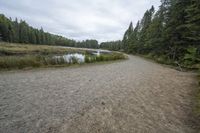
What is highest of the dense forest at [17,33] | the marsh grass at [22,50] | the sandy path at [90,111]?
the dense forest at [17,33]

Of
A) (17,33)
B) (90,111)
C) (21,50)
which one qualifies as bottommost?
(90,111)

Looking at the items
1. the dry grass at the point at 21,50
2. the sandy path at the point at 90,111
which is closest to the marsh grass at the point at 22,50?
the dry grass at the point at 21,50

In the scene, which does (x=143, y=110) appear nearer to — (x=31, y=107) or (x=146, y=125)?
(x=146, y=125)

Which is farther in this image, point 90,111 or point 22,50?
point 22,50

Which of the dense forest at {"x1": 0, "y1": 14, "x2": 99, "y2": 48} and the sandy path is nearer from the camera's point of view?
the sandy path

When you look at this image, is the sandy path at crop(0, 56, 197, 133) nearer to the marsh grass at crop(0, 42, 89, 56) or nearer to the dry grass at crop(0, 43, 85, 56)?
the marsh grass at crop(0, 42, 89, 56)

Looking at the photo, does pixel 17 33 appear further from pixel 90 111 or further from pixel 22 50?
pixel 90 111

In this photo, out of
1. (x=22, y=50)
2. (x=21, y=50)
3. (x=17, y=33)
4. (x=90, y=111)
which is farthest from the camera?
(x=17, y=33)

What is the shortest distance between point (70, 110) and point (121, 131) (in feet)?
4.81

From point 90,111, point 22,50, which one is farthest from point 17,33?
point 90,111

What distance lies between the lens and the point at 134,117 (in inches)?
134

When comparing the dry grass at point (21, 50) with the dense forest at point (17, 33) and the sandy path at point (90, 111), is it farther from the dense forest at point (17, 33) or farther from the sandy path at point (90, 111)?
the sandy path at point (90, 111)

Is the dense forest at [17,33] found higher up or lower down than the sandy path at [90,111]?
higher up

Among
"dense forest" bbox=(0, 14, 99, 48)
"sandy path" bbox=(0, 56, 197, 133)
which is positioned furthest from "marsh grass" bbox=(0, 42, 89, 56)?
"sandy path" bbox=(0, 56, 197, 133)
